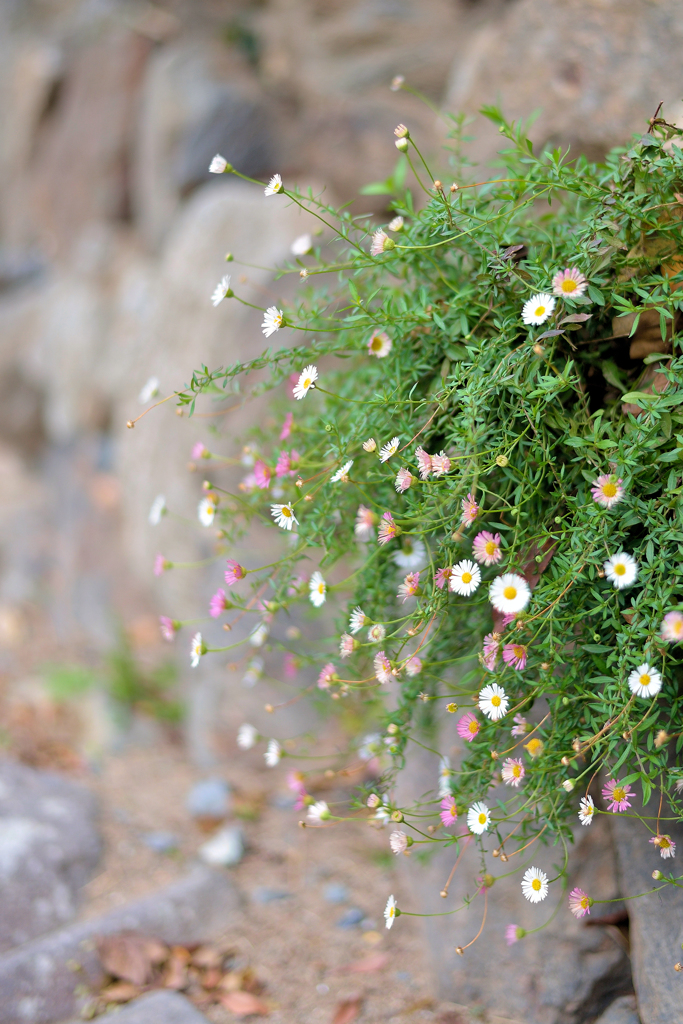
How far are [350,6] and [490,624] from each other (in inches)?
143

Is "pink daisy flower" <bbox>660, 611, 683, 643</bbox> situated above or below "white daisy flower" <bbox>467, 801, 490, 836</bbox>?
above

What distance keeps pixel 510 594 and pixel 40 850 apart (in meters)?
1.60

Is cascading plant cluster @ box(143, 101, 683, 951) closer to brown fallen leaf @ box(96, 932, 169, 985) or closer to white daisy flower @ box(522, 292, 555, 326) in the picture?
white daisy flower @ box(522, 292, 555, 326)

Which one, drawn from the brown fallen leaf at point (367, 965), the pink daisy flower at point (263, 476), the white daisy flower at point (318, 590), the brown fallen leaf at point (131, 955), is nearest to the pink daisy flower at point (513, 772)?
the white daisy flower at point (318, 590)

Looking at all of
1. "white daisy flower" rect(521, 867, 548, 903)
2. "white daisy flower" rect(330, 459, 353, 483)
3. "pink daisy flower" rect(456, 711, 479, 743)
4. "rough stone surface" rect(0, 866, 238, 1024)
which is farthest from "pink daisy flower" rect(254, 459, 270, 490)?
"rough stone surface" rect(0, 866, 238, 1024)

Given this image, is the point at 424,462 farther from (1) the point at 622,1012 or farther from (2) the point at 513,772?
(1) the point at 622,1012

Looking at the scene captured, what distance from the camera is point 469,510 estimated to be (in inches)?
39.6

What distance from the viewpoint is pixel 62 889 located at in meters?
1.91

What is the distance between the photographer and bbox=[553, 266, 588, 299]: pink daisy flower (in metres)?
1.03

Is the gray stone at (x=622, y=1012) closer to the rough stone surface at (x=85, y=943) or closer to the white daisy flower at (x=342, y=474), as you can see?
the rough stone surface at (x=85, y=943)

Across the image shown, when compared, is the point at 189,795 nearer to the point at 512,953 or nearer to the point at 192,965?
the point at 192,965

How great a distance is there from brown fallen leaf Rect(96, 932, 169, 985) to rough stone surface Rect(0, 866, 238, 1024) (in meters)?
0.03

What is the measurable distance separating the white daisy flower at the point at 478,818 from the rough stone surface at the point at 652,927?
33 centimetres

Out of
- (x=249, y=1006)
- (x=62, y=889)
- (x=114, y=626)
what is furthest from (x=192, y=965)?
(x=114, y=626)
